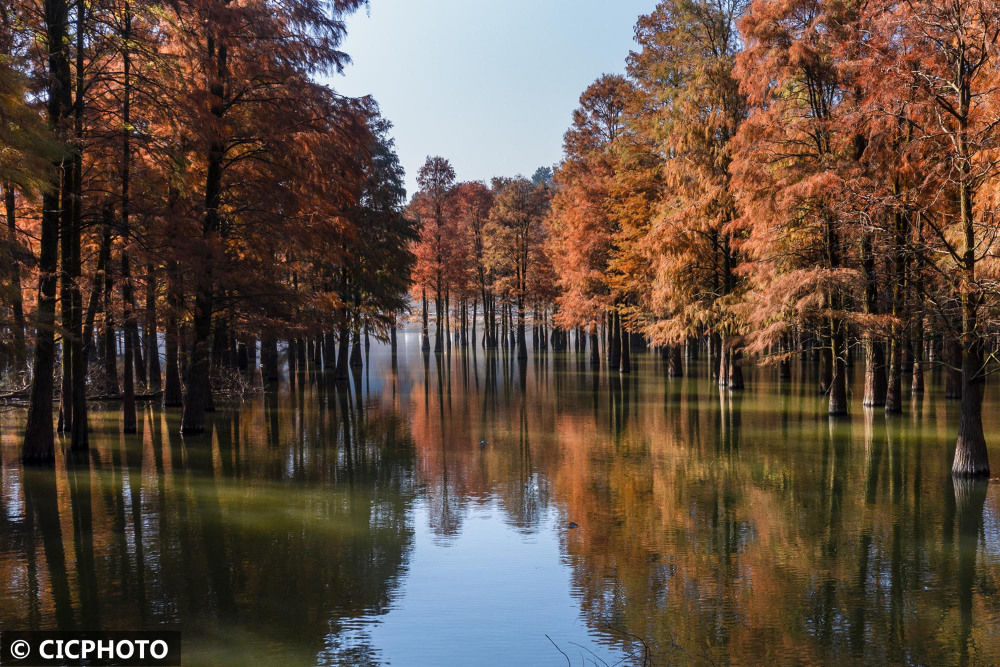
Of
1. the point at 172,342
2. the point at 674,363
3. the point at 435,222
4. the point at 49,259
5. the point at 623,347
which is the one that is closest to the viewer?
the point at 49,259

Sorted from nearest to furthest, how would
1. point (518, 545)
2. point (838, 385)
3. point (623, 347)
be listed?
point (518, 545) < point (838, 385) < point (623, 347)

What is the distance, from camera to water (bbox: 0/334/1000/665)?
778 centimetres

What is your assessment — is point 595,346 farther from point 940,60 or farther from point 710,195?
point 940,60

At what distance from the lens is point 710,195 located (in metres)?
30.2

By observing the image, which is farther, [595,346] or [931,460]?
[595,346]

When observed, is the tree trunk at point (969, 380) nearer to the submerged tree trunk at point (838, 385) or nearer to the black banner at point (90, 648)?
the submerged tree trunk at point (838, 385)

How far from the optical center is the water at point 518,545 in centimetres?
778

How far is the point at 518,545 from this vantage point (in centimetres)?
1110

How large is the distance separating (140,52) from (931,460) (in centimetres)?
1972

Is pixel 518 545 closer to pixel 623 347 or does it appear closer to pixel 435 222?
pixel 623 347

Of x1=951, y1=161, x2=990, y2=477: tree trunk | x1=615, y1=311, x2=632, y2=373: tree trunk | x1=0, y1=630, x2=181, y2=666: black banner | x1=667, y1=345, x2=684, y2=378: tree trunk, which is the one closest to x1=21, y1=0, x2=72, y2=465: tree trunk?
x1=0, y1=630, x2=181, y2=666: black banner

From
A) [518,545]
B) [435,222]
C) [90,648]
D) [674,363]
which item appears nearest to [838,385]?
[518,545]

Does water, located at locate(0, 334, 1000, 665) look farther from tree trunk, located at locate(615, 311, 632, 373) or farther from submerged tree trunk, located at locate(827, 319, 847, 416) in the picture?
tree trunk, located at locate(615, 311, 632, 373)

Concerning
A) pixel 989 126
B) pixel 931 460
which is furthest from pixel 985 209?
pixel 931 460
